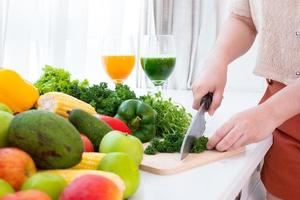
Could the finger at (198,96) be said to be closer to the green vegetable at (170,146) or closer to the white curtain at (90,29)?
the green vegetable at (170,146)

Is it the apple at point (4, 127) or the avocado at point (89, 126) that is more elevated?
the apple at point (4, 127)

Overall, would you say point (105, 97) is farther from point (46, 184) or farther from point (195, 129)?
point (46, 184)

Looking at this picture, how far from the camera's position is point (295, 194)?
109 cm

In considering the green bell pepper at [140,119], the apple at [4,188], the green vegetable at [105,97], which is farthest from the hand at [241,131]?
the apple at [4,188]

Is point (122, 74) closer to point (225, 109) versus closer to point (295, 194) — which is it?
point (225, 109)

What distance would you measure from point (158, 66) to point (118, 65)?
0.38ft

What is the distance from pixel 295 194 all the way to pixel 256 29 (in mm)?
460

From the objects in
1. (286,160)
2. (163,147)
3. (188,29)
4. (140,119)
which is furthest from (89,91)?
(188,29)

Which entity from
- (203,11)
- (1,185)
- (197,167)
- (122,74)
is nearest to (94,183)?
(1,185)

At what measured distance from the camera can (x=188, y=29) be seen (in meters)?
2.52

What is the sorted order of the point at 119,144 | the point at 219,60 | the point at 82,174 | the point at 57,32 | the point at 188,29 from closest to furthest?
the point at 82,174 < the point at 119,144 < the point at 219,60 < the point at 57,32 < the point at 188,29

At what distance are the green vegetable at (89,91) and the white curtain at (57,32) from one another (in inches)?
13.5

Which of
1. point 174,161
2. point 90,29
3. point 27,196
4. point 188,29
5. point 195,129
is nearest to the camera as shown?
point 27,196

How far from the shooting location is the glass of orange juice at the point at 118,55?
133 cm
